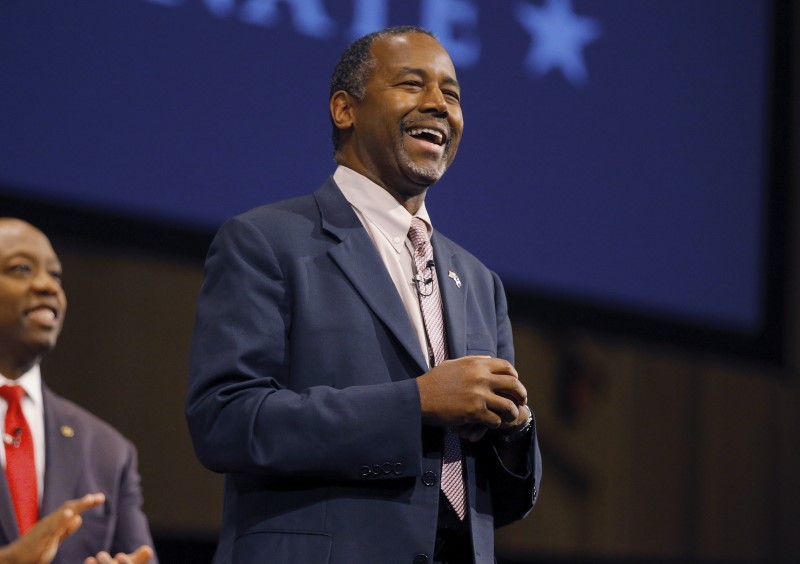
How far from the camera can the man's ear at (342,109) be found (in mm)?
1986

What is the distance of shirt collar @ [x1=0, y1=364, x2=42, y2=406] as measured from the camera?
2.70 meters

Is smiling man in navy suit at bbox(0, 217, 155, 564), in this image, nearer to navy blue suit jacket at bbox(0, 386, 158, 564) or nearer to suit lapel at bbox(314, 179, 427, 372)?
navy blue suit jacket at bbox(0, 386, 158, 564)

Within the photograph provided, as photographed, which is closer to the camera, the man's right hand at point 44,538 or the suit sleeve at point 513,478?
the suit sleeve at point 513,478

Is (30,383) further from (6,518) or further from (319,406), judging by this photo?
(319,406)

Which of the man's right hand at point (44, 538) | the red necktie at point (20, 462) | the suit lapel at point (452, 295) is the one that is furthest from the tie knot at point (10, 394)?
the suit lapel at point (452, 295)

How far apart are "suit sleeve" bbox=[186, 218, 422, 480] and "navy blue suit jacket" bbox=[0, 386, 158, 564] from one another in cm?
102

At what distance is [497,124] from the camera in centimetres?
382

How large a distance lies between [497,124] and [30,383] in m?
1.77

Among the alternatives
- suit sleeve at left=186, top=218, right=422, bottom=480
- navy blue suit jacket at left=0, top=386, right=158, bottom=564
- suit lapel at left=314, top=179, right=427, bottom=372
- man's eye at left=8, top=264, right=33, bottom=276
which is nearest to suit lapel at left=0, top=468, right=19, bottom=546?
navy blue suit jacket at left=0, top=386, right=158, bottom=564

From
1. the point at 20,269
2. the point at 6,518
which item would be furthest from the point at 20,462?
the point at 20,269

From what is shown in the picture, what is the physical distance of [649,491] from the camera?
466 cm

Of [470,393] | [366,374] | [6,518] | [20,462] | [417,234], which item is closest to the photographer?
[470,393]

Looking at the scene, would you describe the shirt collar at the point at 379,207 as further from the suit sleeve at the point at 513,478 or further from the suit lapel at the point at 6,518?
the suit lapel at the point at 6,518

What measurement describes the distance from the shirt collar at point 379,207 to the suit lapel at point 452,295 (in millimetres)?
50
